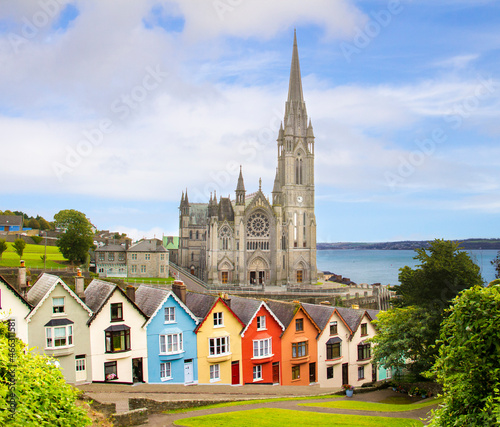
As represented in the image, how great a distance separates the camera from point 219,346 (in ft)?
97.2

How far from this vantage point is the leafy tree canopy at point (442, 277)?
32.7m

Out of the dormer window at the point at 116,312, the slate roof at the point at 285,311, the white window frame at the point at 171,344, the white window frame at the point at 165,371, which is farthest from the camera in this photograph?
the slate roof at the point at 285,311

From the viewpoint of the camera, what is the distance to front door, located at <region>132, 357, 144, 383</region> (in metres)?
27.1

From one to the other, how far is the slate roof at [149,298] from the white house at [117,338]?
3.33 ft

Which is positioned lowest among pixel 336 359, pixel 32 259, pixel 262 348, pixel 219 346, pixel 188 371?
pixel 336 359

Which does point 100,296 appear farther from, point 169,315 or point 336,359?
point 336,359

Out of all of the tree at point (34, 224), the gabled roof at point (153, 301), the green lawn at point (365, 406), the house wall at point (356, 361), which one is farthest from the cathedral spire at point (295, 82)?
the tree at point (34, 224)

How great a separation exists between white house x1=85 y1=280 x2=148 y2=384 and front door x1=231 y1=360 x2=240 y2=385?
585cm

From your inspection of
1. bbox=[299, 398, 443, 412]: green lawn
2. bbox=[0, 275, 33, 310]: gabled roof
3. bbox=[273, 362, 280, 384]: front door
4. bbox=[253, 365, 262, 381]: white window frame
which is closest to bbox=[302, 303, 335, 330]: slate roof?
bbox=[273, 362, 280, 384]: front door

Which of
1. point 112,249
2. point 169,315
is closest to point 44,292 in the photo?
point 169,315

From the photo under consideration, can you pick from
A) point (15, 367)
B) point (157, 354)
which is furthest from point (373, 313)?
point (15, 367)

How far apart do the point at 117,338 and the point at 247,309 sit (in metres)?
9.24

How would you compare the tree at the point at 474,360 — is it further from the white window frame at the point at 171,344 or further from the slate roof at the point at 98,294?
the slate roof at the point at 98,294

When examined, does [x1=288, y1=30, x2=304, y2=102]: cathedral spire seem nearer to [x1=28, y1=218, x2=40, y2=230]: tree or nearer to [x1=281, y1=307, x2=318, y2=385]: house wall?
[x1=281, y1=307, x2=318, y2=385]: house wall
